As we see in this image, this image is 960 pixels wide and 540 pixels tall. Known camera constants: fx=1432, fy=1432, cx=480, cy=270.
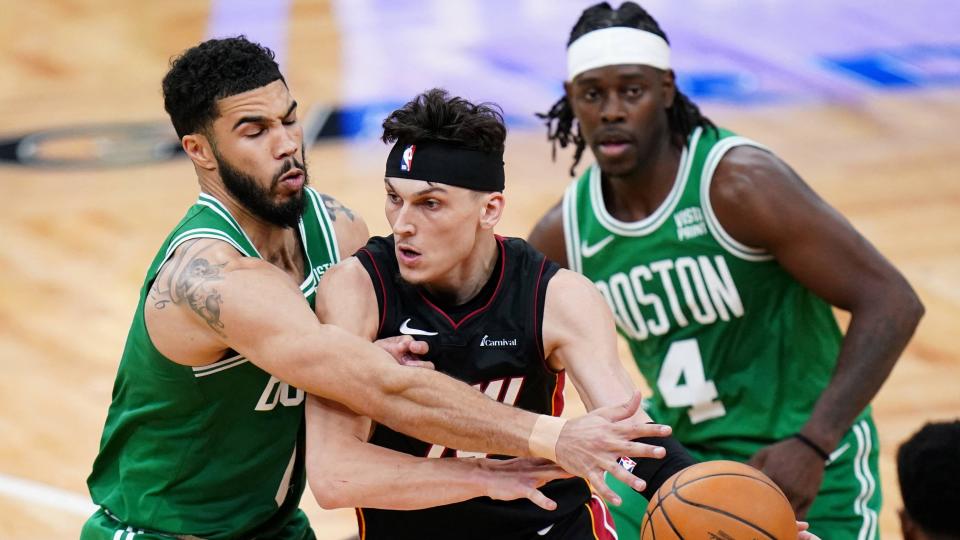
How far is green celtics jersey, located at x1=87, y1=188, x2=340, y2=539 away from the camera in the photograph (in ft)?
15.9

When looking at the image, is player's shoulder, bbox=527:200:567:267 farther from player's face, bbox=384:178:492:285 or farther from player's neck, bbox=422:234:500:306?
player's face, bbox=384:178:492:285

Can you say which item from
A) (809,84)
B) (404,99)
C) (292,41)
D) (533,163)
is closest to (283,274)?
(533,163)

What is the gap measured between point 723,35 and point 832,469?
31.1 ft

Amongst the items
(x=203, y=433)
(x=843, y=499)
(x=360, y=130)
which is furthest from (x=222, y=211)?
(x=360, y=130)

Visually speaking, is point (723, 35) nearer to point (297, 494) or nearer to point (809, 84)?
point (809, 84)

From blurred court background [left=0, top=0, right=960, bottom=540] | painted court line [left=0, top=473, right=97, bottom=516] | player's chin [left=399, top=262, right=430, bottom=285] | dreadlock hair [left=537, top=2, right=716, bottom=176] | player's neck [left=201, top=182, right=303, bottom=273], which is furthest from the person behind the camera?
blurred court background [left=0, top=0, right=960, bottom=540]

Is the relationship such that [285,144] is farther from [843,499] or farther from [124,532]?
[843,499]

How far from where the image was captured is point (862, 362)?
5.39m

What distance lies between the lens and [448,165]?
14.9 feet

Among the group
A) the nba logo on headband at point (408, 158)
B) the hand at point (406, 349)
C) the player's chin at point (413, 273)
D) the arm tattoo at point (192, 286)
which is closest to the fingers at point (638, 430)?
the hand at point (406, 349)

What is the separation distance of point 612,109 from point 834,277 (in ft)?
3.62

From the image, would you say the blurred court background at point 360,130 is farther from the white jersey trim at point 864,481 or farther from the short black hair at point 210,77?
the short black hair at point 210,77

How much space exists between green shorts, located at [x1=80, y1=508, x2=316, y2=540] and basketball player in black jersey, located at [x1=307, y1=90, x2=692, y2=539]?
1.61 feet

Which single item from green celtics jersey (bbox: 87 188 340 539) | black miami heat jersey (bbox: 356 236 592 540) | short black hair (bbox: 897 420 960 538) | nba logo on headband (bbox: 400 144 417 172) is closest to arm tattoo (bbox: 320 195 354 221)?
green celtics jersey (bbox: 87 188 340 539)
